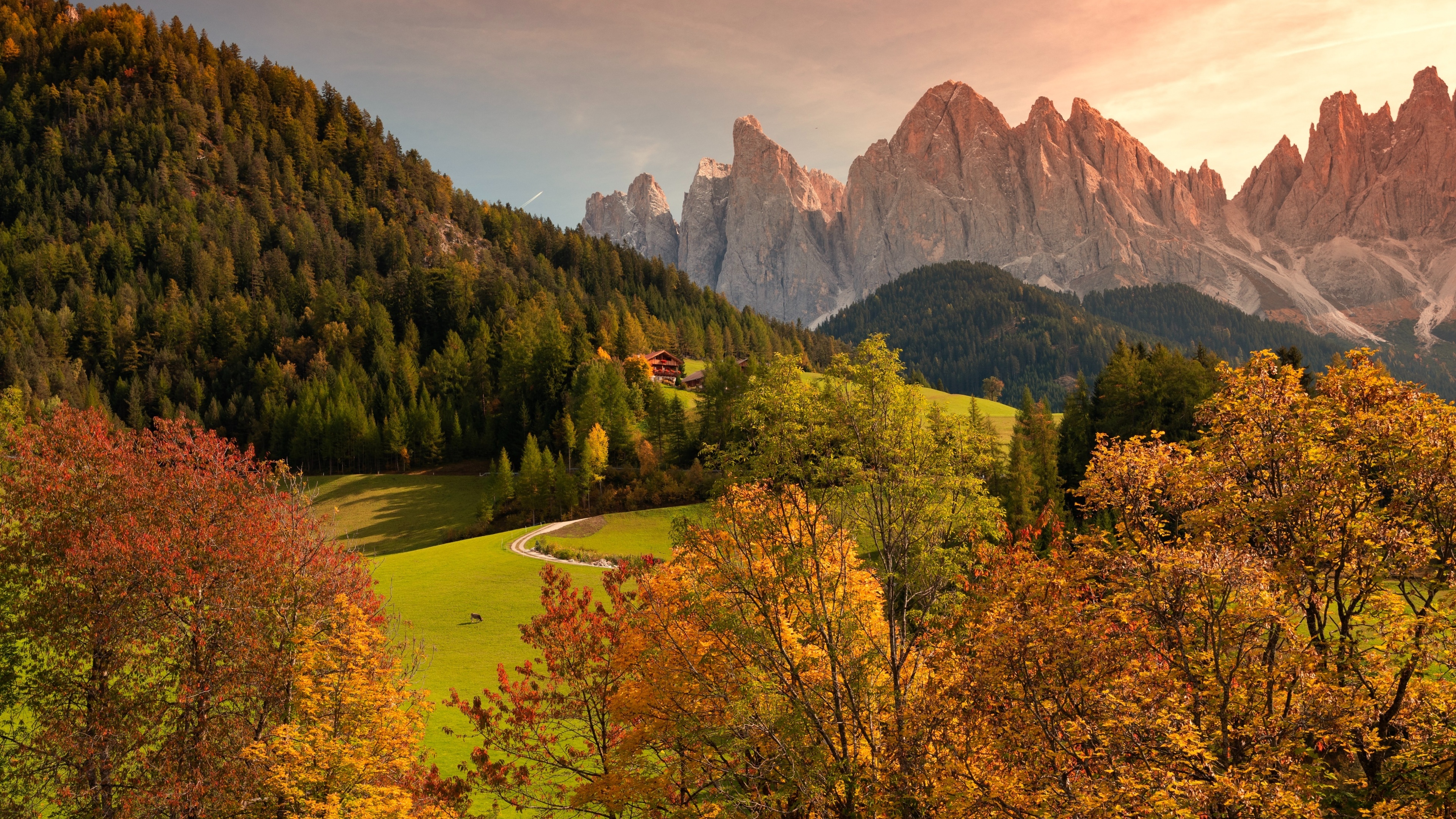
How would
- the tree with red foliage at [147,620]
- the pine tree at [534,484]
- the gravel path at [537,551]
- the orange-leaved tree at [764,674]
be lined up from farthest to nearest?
the pine tree at [534,484], the gravel path at [537,551], the tree with red foliage at [147,620], the orange-leaved tree at [764,674]

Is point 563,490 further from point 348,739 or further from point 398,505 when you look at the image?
point 348,739

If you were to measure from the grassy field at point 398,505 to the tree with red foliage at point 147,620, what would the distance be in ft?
155

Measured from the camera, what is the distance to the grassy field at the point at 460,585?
2986cm

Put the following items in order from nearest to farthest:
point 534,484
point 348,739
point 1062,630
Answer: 1. point 1062,630
2. point 348,739
3. point 534,484

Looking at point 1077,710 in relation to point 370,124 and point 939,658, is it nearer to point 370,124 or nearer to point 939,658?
point 939,658

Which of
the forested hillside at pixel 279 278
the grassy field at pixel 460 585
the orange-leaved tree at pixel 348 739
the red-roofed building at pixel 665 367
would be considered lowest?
the grassy field at pixel 460 585

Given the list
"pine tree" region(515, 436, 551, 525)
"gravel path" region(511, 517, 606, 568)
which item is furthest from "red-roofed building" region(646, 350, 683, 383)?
"gravel path" region(511, 517, 606, 568)

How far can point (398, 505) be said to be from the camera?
3019 inches

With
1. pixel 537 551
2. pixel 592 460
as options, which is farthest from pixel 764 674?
pixel 592 460

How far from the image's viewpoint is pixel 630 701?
1673 centimetres

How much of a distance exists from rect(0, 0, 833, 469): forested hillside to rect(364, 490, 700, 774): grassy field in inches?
601

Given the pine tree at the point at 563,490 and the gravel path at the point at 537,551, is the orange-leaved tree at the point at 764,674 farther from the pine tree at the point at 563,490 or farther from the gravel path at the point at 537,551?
the pine tree at the point at 563,490

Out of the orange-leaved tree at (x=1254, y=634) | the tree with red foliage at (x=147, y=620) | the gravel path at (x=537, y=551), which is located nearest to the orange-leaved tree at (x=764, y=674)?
the orange-leaved tree at (x=1254, y=634)

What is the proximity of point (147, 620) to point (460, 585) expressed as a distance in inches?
1050
